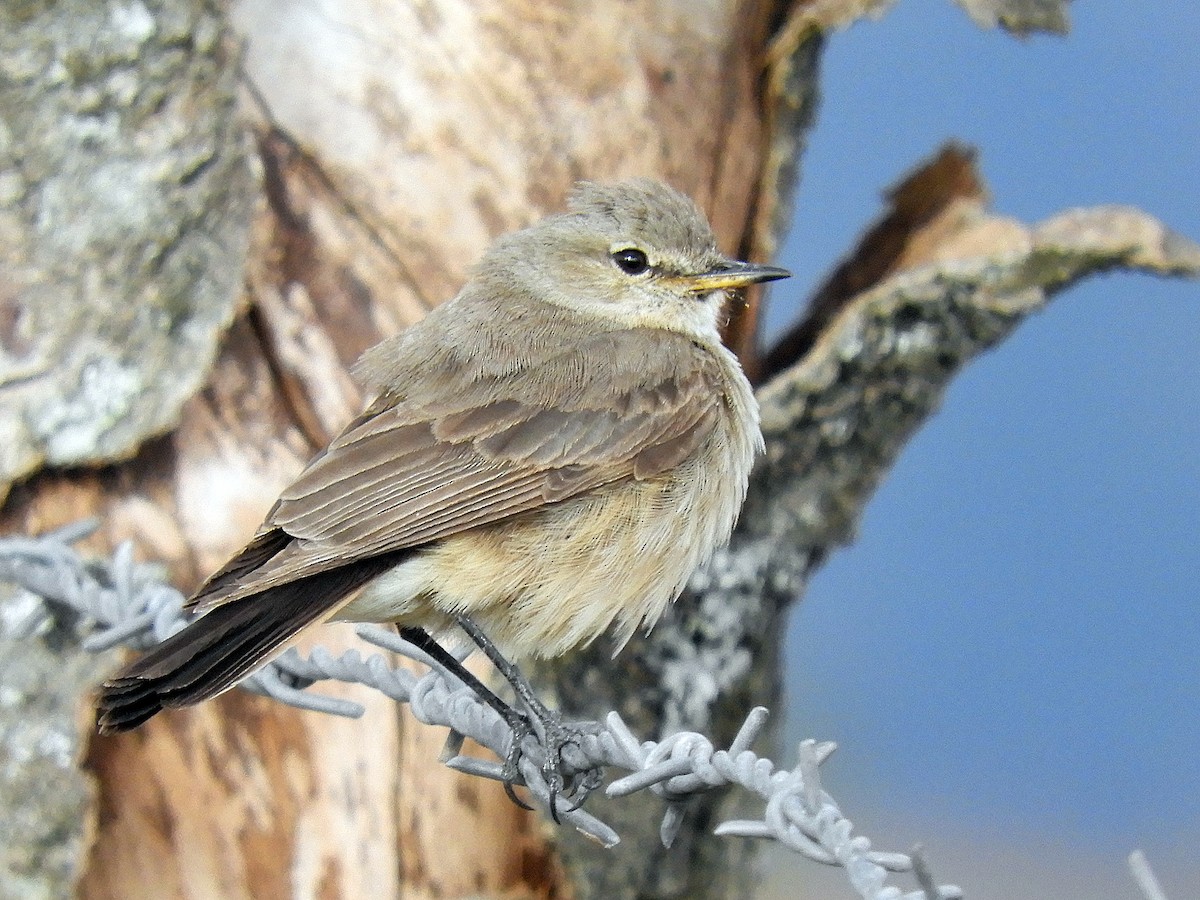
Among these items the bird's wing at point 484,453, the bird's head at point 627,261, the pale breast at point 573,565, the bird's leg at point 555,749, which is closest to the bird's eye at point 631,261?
the bird's head at point 627,261

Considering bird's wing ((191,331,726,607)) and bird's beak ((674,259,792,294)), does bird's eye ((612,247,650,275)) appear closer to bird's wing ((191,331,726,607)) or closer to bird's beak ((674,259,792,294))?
bird's beak ((674,259,792,294))

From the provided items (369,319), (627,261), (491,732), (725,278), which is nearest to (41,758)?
(491,732)

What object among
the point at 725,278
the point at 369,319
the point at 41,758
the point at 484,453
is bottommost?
the point at 41,758

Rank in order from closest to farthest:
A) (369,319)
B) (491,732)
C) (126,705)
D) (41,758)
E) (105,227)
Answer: (126,705)
(491,732)
(41,758)
(105,227)
(369,319)

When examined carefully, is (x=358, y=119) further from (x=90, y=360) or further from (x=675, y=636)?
(x=675, y=636)

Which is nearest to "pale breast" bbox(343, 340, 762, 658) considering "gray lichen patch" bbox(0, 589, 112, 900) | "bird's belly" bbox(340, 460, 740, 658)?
"bird's belly" bbox(340, 460, 740, 658)

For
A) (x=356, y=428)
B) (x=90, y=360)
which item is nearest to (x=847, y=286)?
(x=356, y=428)

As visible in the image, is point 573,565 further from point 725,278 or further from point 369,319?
point 369,319

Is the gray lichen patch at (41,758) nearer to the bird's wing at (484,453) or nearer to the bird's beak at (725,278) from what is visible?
the bird's wing at (484,453)
